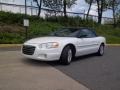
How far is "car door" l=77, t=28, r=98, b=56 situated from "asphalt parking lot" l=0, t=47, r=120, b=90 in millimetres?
405

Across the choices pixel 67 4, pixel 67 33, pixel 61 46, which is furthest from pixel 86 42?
pixel 67 4

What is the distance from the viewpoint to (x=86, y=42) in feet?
35.6

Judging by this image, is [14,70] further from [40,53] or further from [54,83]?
[54,83]

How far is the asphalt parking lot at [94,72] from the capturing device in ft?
23.9

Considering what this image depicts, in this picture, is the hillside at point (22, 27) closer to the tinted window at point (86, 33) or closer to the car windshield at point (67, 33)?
the car windshield at point (67, 33)

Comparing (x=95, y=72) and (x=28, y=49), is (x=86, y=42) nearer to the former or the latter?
(x=95, y=72)

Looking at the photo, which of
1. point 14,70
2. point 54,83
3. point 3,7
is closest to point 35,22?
point 3,7

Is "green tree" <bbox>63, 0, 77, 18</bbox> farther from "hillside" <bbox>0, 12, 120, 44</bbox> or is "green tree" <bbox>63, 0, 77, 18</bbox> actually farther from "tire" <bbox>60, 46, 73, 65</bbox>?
"tire" <bbox>60, 46, 73, 65</bbox>

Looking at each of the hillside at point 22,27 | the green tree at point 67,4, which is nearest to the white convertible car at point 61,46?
the hillside at point 22,27

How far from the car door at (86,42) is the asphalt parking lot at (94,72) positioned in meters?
0.40

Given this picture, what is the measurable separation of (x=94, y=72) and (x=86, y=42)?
2364 mm

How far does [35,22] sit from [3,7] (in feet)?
15.6

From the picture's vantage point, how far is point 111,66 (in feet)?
32.4

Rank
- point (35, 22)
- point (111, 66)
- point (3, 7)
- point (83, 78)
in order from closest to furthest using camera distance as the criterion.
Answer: point (83, 78) < point (111, 66) < point (35, 22) < point (3, 7)
